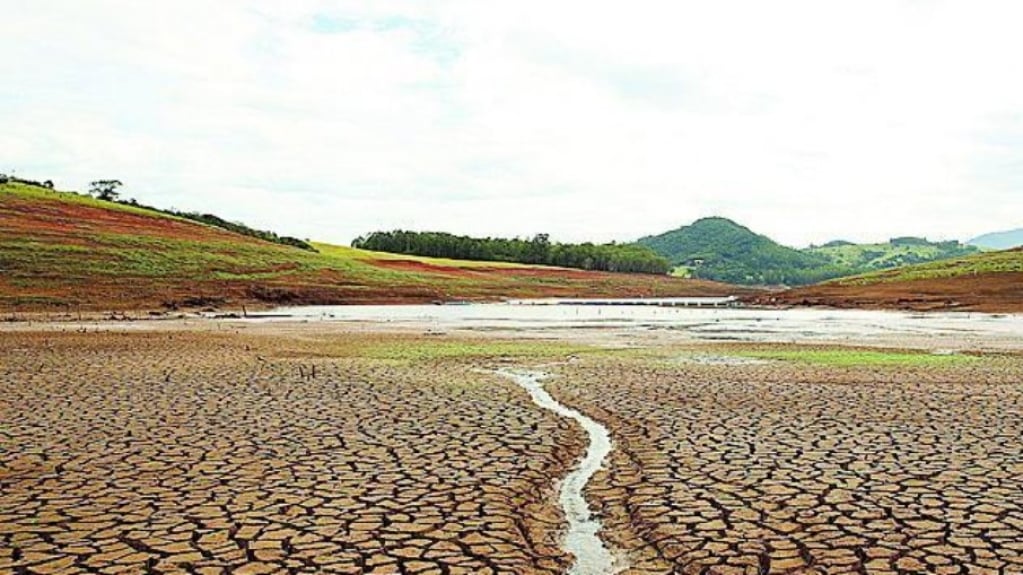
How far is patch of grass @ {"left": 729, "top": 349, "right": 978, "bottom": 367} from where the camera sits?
24672 mm

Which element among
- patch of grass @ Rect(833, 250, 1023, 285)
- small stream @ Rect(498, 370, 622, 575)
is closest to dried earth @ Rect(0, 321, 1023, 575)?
small stream @ Rect(498, 370, 622, 575)

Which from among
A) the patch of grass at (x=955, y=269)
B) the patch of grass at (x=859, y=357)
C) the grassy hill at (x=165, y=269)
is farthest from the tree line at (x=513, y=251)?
the patch of grass at (x=859, y=357)

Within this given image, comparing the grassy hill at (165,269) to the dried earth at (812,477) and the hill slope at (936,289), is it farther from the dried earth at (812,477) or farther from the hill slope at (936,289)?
the dried earth at (812,477)

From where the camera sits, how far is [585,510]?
→ 9.38 m

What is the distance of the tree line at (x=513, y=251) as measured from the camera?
16900 centimetres

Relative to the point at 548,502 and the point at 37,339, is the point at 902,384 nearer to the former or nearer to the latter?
the point at 548,502

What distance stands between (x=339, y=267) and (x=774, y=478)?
8448cm

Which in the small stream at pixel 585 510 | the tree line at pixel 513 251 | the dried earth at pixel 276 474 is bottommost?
the small stream at pixel 585 510

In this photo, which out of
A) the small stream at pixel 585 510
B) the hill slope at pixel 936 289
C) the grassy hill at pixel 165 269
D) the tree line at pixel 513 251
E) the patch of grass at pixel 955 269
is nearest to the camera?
the small stream at pixel 585 510

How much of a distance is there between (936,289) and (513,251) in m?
103

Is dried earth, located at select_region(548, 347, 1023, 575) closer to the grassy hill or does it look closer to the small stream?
the small stream

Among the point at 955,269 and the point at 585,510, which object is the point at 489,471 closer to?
the point at 585,510

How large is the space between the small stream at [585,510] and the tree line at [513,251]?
5919 inches

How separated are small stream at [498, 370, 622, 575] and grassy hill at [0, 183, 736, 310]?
166 feet
